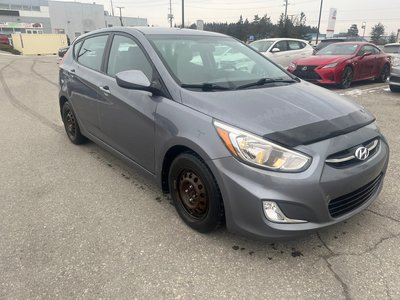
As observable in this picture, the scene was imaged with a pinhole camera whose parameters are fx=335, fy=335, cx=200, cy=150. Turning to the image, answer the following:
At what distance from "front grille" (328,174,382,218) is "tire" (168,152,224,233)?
2.57ft

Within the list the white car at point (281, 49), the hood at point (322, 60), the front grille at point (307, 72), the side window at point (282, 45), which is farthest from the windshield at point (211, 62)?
the side window at point (282, 45)

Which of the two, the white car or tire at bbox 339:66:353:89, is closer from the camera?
tire at bbox 339:66:353:89

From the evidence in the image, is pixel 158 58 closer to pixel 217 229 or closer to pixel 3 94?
pixel 217 229

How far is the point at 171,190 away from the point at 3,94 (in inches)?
334

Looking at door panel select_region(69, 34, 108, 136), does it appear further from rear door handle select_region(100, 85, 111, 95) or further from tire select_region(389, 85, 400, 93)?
tire select_region(389, 85, 400, 93)

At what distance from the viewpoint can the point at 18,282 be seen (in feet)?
7.34

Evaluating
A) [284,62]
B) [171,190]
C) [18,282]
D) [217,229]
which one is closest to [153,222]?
[171,190]

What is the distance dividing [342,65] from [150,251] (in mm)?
8567

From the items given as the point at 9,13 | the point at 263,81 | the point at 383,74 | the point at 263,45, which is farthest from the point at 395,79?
the point at 9,13

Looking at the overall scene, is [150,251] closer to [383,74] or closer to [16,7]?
[383,74]

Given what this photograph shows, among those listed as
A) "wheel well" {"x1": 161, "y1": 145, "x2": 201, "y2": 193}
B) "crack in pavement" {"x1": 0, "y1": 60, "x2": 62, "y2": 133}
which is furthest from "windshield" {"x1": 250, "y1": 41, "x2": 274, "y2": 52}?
"wheel well" {"x1": 161, "y1": 145, "x2": 201, "y2": 193}

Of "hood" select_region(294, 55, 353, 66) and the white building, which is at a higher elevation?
the white building

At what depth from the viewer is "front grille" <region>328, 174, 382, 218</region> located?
→ 2318mm

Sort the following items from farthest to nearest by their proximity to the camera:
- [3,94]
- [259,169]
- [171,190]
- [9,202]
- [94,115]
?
[3,94] < [94,115] < [9,202] < [171,190] < [259,169]
